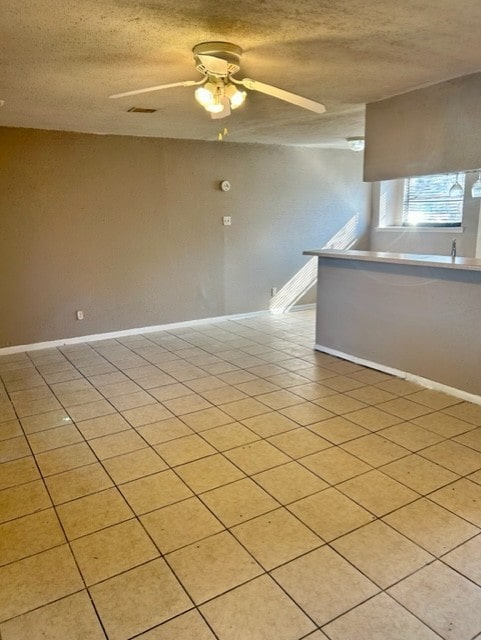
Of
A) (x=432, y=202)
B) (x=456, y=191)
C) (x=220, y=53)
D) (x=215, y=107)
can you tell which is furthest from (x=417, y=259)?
(x=432, y=202)

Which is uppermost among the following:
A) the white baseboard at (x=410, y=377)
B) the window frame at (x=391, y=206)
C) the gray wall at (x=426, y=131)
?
the gray wall at (x=426, y=131)

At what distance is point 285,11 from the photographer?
6.52 feet

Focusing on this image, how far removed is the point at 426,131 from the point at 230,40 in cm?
181

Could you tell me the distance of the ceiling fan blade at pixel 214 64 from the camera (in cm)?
229

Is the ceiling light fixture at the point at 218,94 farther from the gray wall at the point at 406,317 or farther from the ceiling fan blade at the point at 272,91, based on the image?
the gray wall at the point at 406,317

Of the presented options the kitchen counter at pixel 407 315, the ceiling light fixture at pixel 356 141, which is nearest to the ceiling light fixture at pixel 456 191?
the ceiling light fixture at pixel 356 141

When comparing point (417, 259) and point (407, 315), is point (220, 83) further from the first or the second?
point (407, 315)

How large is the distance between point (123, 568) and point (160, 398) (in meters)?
1.73

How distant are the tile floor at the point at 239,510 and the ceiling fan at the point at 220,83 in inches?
77.3

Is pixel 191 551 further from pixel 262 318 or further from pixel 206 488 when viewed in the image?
pixel 262 318

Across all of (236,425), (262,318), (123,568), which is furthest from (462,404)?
(262,318)

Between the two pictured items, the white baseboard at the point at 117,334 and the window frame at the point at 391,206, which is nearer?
the white baseboard at the point at 117,334

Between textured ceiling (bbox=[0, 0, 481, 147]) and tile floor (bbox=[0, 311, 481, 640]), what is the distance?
2.20 meters

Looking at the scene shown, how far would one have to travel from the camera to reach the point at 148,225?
206 inches
